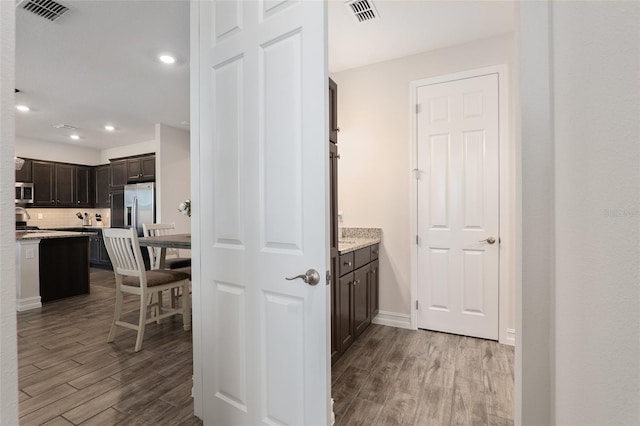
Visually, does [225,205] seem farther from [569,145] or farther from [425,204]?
[425,204]

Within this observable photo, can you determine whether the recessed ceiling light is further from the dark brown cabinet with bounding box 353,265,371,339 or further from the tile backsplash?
the tile backsplash

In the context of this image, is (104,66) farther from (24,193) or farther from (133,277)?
(24,193)

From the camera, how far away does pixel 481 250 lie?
281 cm

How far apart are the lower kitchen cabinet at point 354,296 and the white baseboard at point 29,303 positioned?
13.2 ft

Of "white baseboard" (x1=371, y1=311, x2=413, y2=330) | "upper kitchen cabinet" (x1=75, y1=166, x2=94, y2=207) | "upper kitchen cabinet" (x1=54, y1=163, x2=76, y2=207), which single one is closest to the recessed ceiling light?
"white baseboard" (x1=371, y1=311, x2=413, y2=330)

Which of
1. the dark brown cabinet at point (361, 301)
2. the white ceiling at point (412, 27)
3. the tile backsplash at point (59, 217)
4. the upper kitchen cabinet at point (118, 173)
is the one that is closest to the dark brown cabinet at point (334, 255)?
the dark brown cabinet at point (361, 301)

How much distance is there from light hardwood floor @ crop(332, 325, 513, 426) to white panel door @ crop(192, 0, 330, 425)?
0.70 m

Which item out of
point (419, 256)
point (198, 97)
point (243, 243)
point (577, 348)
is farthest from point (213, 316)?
point (419, 256)

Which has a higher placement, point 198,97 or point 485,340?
point 198,97

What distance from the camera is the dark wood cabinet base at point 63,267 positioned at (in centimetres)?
404

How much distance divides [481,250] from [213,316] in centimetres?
244

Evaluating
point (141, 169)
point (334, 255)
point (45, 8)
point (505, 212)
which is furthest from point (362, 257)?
point (141, 169)

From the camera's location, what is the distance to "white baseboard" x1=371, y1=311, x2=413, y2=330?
10.2ft

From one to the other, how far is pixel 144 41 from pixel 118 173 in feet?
14.7
